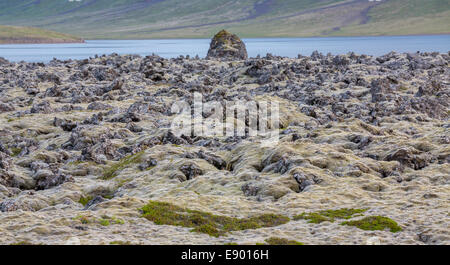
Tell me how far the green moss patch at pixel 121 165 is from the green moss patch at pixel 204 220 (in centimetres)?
866

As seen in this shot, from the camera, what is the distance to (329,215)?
750 inches

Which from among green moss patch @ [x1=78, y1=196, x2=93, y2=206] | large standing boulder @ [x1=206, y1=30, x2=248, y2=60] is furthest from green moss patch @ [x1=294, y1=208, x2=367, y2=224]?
large standing boulder @ [x1=206, y1=30, x2=248, y2=60]

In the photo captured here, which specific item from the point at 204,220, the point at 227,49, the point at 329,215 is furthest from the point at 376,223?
the point at 227,49

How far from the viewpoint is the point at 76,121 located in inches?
1655

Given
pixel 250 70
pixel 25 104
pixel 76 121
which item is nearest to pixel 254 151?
pixel 76 121

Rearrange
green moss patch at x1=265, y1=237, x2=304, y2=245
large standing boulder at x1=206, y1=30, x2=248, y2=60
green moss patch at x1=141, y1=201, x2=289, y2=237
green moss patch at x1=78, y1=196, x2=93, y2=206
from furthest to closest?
1. large standing boulder at x1=206, y1=30, x2=248, y2=60
2. green moss patch at x1=78, y1=196, x2=93, y2=206
3. green moss patch at x1=141, y1=201, x2=289, y2=237
4. green moss patch at x1=265, y1=237, x2=304, y2=245

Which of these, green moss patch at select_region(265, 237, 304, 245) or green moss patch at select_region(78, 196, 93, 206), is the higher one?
green moss patch at select_region(265, 237, 304, 245)

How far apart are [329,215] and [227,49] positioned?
76.3m

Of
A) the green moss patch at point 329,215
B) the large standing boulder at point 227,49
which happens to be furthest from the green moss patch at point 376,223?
the large standing boulder at point 227,49

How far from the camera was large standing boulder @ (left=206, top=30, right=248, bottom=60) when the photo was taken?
92.2 meters

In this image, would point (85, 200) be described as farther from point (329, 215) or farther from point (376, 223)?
point (376, 223)

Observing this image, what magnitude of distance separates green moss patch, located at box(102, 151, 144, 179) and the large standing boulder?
62.1m

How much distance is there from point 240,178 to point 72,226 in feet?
32.9

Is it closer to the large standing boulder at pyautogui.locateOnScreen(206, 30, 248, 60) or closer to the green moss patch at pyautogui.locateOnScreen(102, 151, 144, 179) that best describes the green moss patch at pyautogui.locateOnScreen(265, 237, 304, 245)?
the green moss patch at pyautogui.locateOnScreen(102, 151, 144, 179)
